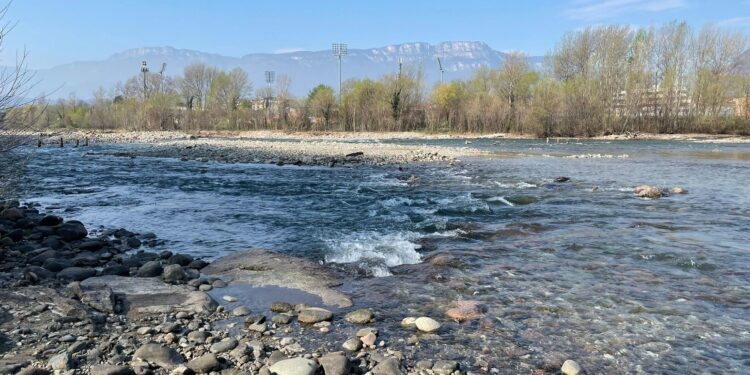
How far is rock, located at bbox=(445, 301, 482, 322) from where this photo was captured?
6379mm

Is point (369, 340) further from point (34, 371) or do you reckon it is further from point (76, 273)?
point (76, 273)

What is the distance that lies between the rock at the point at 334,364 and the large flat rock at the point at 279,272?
1.86m

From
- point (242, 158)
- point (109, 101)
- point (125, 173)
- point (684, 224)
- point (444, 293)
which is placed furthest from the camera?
point (109, 101)

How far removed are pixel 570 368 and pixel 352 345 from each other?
2.30m

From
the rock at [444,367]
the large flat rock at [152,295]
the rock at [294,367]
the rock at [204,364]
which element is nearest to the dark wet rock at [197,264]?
the large flat rock at [152,295]

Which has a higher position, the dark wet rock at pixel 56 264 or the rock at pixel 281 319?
the dark wet rock at pixel 56 264

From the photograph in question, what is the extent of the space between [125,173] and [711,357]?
25.9 meters

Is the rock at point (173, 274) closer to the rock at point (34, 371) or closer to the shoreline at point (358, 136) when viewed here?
the rock at point (34, 371)

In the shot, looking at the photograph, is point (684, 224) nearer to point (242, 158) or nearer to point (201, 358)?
point (201, 358)

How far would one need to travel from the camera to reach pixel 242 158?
109 ft

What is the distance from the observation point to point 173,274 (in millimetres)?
7910

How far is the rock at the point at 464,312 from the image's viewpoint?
6379mm

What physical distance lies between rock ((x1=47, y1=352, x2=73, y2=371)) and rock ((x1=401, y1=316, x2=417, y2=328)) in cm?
359

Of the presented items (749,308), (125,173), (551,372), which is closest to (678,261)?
(749,308)
